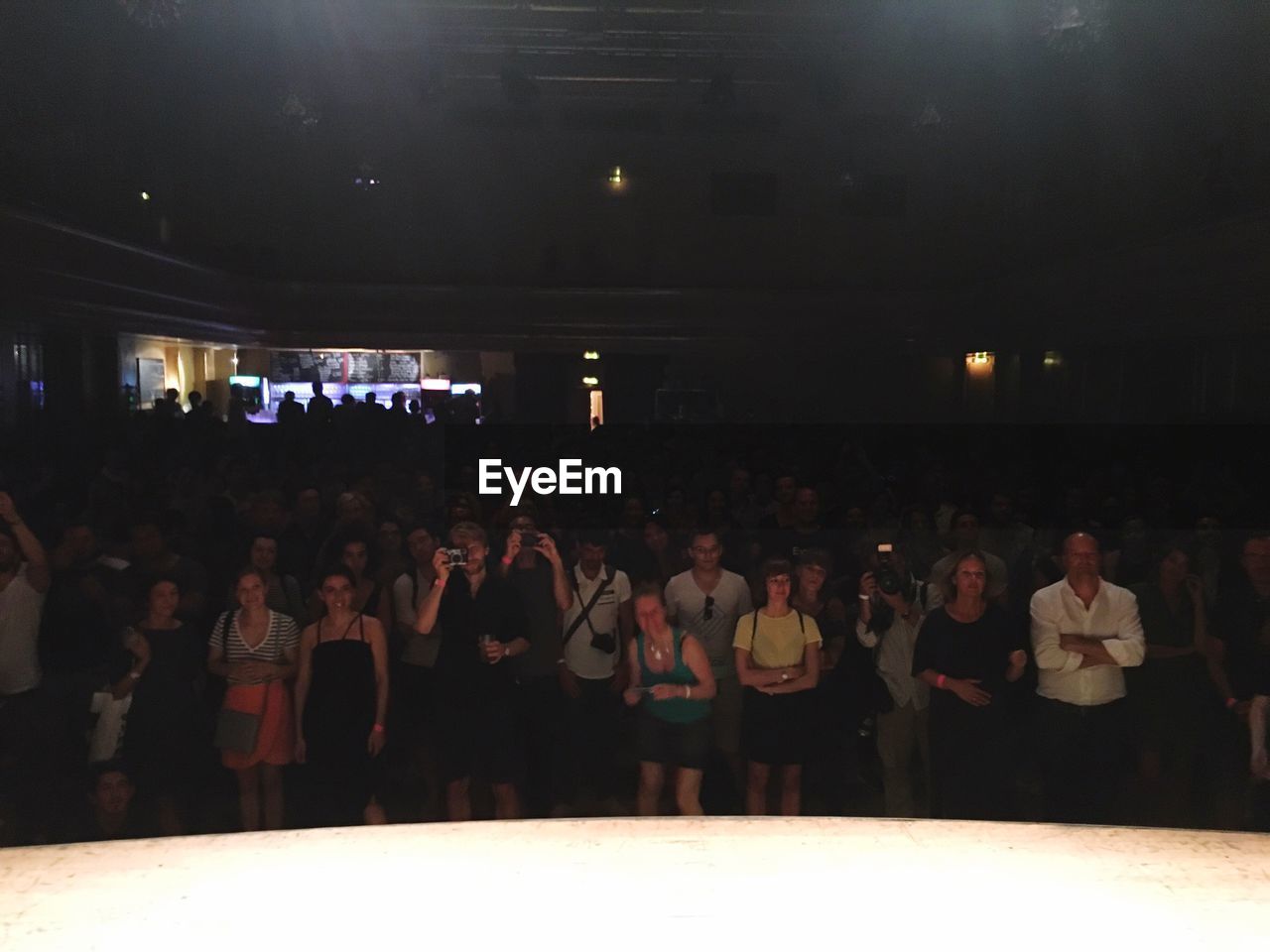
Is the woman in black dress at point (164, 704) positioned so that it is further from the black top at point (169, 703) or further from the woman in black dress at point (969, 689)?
the woman in black dress at point (969, 689)

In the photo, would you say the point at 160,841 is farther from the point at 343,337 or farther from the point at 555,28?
the point at 555,28

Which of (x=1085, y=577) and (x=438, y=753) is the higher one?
(x=1085, y=577)

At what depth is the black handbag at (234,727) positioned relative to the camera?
368 centimetres

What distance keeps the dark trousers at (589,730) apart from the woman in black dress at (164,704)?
1.32 m

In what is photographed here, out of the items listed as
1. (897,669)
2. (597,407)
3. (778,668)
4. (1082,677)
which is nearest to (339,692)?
(597,407)

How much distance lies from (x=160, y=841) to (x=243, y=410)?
158cm

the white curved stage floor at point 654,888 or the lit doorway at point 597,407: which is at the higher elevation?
the lit doorway at point 597,407

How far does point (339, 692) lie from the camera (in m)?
3.74

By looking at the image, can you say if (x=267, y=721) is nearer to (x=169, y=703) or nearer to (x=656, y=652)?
(x=169, y=703)

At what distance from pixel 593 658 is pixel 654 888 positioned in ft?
3.03

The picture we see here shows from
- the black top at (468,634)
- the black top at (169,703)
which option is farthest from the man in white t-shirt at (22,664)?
the black top at (468,634)

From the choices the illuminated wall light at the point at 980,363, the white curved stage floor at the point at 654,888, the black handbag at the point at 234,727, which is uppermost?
the illuminated wall light at the point at 980,363

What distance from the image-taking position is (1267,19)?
14.0 feet

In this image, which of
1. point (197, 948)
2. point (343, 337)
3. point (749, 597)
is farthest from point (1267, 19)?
point (197, 948)
